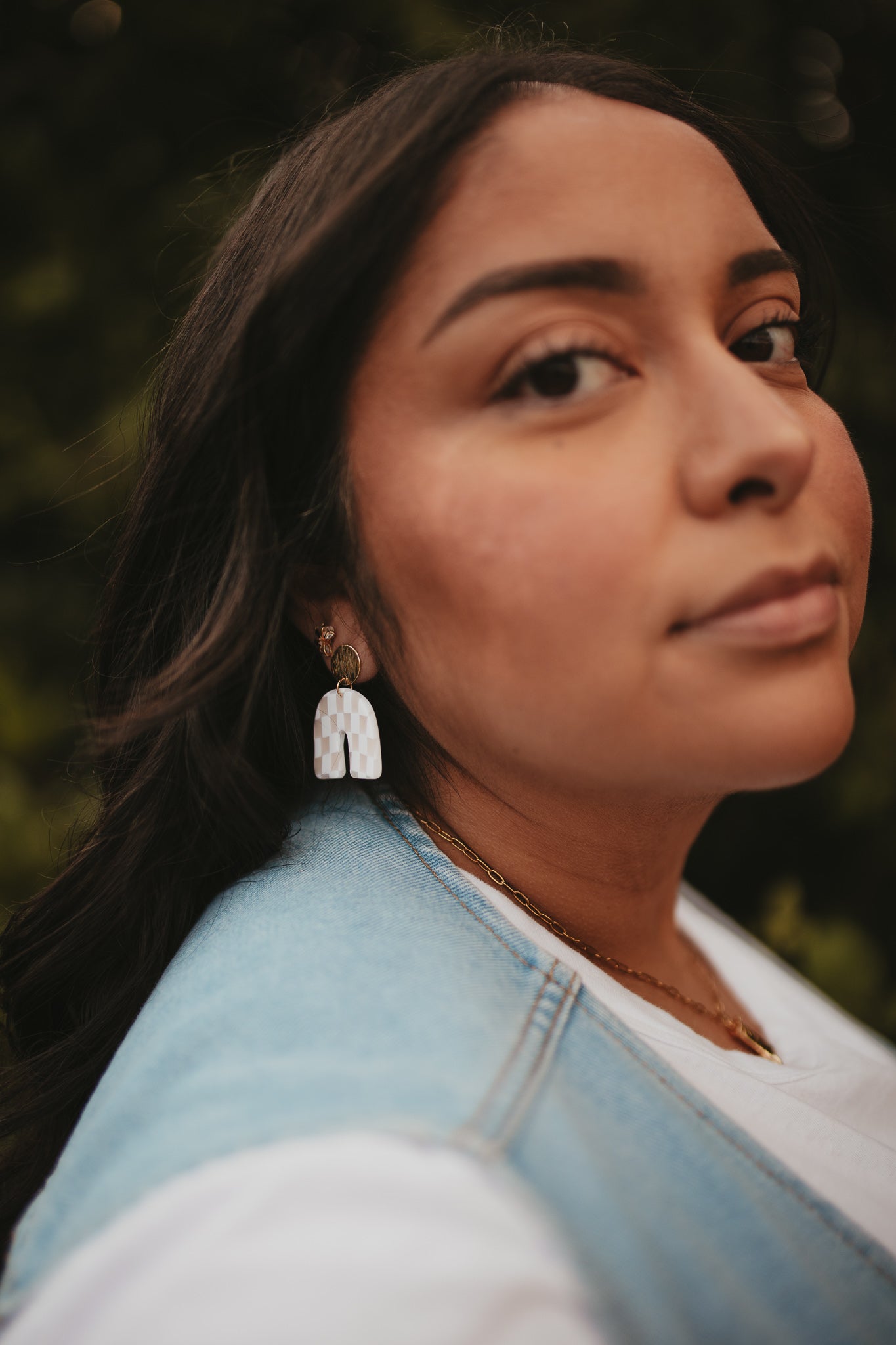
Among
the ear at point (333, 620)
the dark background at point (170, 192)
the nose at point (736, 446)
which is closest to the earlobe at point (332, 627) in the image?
the ear at point (333, 620)

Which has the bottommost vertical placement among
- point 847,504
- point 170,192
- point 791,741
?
point 791,741

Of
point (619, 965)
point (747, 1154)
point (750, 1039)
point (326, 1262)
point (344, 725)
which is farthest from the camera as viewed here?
point (750, 1039)

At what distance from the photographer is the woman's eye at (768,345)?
4.52 ft

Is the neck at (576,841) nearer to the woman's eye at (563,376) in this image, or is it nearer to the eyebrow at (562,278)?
the woman's eye at (563,376)

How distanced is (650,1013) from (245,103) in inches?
83.3

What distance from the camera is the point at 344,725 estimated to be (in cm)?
139

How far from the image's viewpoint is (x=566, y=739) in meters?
1.19

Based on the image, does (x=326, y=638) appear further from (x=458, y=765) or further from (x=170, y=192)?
(x=170, y=192)

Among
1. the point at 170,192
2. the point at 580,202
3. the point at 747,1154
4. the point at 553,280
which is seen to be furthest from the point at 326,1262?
the point at 170,192

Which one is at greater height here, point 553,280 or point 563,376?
point 553,280

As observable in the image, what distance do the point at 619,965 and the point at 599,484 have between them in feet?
2.72

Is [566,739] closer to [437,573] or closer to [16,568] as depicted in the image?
[437,573]

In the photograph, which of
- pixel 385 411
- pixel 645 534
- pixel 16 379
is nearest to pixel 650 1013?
pixel 645 534

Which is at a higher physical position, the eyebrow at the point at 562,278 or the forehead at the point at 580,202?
the forehead at the point at 580,202
